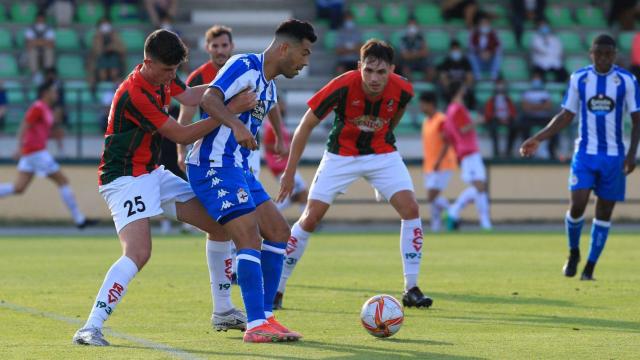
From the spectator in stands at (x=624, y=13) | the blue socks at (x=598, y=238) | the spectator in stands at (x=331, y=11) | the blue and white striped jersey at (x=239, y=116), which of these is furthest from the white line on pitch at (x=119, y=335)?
the spectator in stands at (x=624, y=13)

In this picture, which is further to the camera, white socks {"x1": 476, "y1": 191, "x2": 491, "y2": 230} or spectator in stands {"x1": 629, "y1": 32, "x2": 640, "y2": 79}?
spectator in stands {"x1": 629, "y1": 32, "x2": 640, "y2": 79}

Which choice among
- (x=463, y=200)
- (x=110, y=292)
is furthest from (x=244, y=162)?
(x=463, y=200)

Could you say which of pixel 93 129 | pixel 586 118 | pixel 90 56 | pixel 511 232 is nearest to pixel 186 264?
pixel 586 118

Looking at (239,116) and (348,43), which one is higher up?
(348,43)

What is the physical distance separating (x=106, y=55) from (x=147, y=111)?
17.7m

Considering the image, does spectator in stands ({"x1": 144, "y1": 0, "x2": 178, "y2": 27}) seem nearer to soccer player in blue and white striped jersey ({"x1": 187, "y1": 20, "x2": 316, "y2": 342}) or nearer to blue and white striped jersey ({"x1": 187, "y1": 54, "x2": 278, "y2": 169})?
soccer player in blue and white striped jersey ({"x1": 187, "y1": 20, "x2": 316, "y2": 342})

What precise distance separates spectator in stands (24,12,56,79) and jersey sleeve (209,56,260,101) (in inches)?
721

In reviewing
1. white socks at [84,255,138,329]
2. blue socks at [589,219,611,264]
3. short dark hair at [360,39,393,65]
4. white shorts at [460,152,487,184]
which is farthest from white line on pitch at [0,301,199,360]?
white shorts at [460,152,487,184]

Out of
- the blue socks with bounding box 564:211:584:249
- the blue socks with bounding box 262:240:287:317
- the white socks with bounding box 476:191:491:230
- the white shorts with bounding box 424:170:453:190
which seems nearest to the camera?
the blue socks with bounding box 262:240:287:317

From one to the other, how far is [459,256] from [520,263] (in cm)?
120

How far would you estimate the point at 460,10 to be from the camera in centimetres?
2884

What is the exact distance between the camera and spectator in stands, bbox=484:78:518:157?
24203mm

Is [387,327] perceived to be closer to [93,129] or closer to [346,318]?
[346,318]

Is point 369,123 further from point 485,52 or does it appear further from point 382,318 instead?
point 485,52
